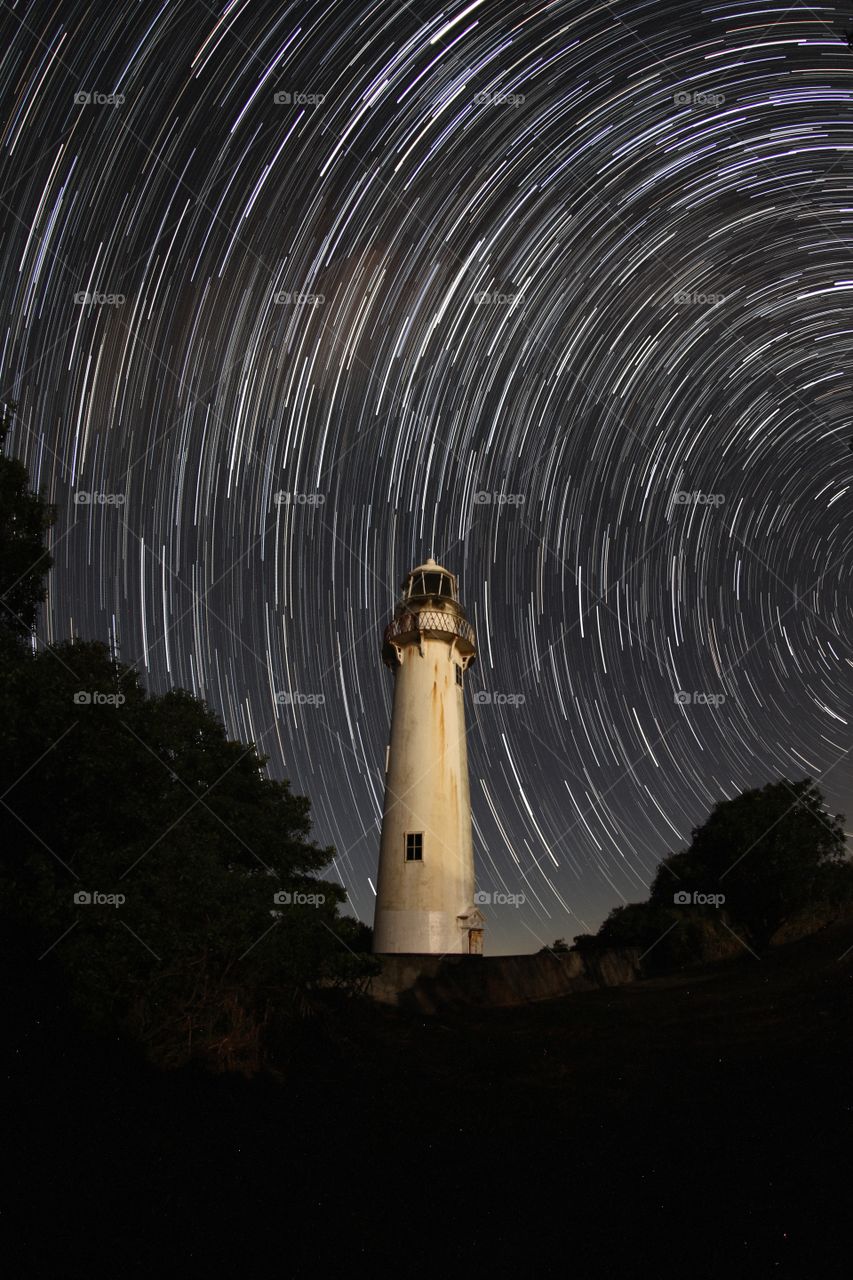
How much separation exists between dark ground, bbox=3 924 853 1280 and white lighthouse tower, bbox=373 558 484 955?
9.15 metres

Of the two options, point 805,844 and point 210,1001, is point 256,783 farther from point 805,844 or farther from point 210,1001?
point 805,844

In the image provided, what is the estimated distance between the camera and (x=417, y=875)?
2414 cm

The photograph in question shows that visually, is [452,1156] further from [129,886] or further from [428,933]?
[428,933]

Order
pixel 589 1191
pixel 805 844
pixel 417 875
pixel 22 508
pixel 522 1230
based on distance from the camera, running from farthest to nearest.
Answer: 1. pixel 805 844
2. pixel 417 875
3. pixel 22 508
4. pixel 589 1191
5. pixel 522 1230

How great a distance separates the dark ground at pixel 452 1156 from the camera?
6.55 meters

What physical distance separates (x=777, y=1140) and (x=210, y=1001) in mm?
7773

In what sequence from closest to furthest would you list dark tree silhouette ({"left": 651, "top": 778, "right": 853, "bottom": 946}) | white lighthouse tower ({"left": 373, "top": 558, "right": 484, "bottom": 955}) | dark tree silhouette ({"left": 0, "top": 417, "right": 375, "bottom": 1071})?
dark tree silhouette ({"left": 0, "top": 417, "right": 375, "bottom": 1071}) < white lighthouse tower ({"left": 373, "top": 558, "right": 484, "bottom": 955}) < dark tree silhouette ({"left": 651, "top": 778, "right": 853, "bottom": 946})

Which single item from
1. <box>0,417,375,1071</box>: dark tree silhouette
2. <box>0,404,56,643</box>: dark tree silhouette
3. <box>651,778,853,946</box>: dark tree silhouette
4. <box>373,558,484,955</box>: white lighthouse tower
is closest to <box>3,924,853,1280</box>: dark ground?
<box>0,417,375,1071</box>: dark tree silhouette

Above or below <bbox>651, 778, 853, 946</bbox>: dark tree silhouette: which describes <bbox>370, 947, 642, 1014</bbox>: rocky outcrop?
below

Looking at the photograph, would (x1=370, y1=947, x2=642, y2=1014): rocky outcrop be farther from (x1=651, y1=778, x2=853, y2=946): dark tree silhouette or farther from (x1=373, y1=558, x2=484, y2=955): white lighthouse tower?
(x1=651, y1=778, x2=853, y2=946): dark tree silhouette

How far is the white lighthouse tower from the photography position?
2380 centimetres

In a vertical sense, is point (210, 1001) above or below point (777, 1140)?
above

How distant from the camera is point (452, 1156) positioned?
9320 millimetres

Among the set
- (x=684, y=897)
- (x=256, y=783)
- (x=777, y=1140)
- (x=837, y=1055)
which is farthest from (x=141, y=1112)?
(x=684, y=897)
